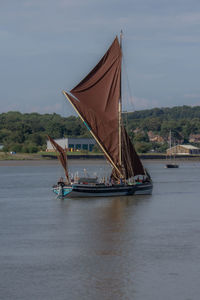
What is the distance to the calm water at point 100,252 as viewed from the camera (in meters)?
26.0

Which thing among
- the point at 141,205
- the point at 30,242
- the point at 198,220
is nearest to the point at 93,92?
the point at 141,205

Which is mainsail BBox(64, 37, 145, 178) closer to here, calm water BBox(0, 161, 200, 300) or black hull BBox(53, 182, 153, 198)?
black hull BBox(53, 182, 153, 198)

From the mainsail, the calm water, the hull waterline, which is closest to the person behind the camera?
the calm water

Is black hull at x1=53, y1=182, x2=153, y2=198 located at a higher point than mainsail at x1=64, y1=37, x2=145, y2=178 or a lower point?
lower

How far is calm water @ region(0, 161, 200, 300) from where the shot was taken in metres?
26.0

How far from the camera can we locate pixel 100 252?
111ft

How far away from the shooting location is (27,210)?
55.2 meters

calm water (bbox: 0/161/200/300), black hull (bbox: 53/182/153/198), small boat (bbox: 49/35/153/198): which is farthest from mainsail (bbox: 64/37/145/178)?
calm water (bbox: 0/161/200/300)

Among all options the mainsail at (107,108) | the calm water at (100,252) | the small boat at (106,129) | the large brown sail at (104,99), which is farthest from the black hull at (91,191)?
the calm water at (100,252)

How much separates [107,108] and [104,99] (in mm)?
1008

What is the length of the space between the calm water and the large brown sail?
9.34 m

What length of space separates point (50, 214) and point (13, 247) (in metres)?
17.1

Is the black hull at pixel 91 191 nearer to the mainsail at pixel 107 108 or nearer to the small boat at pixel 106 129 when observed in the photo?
the small boat at pixel 106 129

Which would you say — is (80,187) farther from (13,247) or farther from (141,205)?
(13,247)
